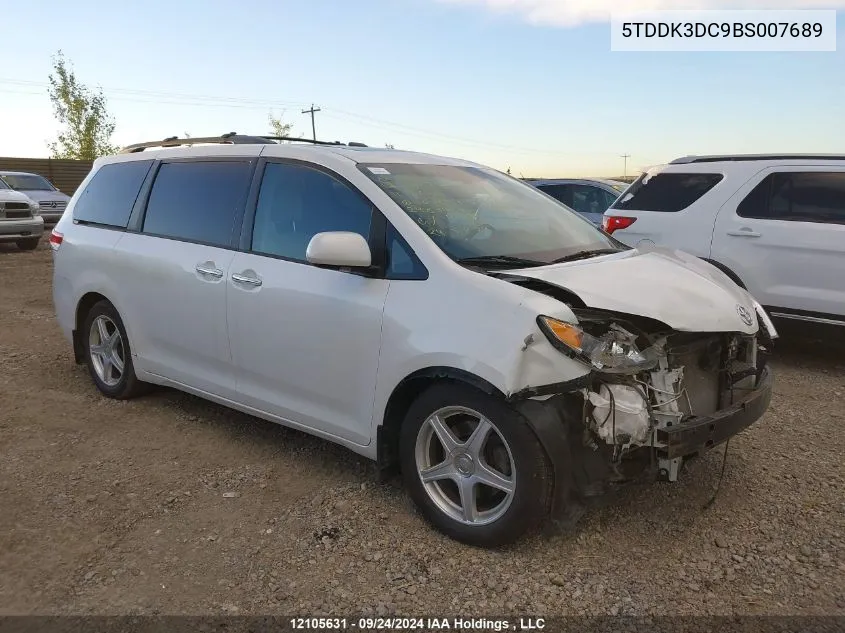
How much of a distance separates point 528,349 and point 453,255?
2.22ft

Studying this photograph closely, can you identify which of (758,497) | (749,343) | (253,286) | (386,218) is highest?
(386,218)

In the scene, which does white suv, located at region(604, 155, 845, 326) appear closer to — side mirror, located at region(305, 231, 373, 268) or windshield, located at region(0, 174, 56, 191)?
side mirror, located at region(305, 231, 373, 268)

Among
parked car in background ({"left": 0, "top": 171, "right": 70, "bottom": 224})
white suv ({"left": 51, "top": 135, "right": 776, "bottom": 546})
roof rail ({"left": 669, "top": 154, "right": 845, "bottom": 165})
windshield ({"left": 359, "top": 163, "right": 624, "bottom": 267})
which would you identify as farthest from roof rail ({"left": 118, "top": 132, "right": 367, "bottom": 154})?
parked car in background ({"left": 0, "top": 171, "right": 70, "bottom": 224})

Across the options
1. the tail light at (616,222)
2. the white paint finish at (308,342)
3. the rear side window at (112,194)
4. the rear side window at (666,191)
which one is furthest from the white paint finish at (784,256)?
the rear side window at (112,194)

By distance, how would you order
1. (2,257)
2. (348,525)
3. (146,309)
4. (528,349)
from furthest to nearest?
(2,257)
(146,309)
(348,525)
(528,349)

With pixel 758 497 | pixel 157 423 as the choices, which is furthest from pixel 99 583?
pixel 758 497

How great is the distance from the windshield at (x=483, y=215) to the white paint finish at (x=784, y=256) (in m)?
2.60

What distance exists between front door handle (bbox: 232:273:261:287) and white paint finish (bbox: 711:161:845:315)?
14.4ft

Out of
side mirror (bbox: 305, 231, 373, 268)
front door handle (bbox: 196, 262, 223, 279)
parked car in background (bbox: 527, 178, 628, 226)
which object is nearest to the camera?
side mirror (bbox: 305, 231, 373, 268)

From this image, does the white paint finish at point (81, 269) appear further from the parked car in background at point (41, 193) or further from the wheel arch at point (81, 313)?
the parked car in background at point (41, 193)

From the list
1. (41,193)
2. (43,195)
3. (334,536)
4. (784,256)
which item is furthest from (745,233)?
(41,193)

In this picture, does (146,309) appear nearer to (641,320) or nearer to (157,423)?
(157,423)

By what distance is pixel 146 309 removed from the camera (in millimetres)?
4590

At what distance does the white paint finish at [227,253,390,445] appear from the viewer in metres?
3.36
